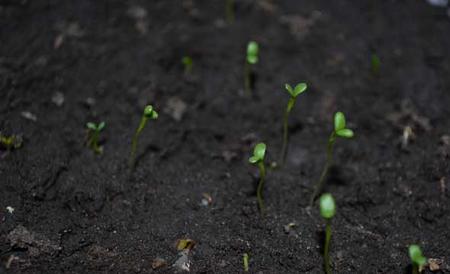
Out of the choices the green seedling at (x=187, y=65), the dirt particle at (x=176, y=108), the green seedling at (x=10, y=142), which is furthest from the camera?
the green seedling at (x=187, y=65)

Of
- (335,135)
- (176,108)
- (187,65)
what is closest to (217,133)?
(176,108)

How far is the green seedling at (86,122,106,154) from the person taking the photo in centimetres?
173

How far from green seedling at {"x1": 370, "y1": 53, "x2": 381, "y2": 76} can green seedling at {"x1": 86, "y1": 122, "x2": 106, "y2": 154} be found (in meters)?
1.13

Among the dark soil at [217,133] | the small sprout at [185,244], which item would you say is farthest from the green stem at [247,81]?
the small sprout at [185,244]

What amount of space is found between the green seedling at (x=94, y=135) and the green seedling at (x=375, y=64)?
113 cm

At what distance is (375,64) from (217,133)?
2.43ft

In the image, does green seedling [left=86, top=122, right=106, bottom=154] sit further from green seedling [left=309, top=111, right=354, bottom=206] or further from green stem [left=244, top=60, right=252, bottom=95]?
green seedling [left=309, top=111, right=354, bottom=206]

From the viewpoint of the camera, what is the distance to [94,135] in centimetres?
176

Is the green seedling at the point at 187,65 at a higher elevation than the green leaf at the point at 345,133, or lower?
lower

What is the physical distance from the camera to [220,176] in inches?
70.4

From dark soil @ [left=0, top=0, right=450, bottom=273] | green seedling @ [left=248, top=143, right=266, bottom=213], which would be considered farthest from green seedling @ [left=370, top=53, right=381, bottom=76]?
green seedling @ [left=248, top=143, right=266, bottom=213]

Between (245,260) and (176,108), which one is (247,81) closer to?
(176,108)

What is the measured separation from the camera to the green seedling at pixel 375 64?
208 cm

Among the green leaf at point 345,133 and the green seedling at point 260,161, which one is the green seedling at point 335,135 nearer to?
the green leaf at point 345,133
